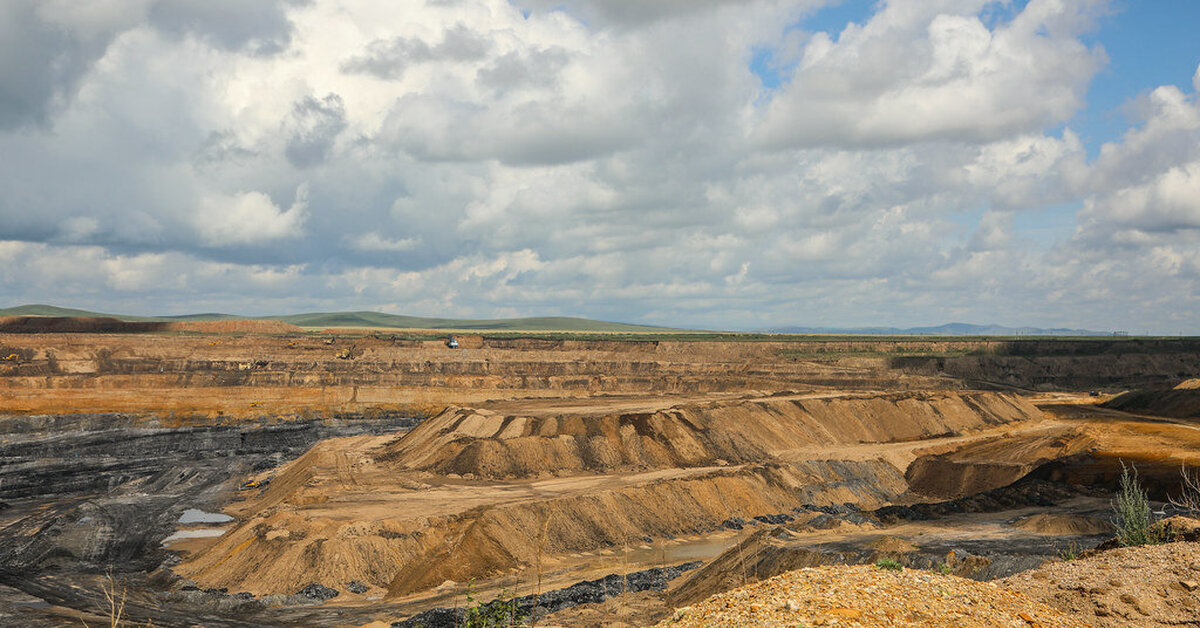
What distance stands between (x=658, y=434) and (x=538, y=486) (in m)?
12.7

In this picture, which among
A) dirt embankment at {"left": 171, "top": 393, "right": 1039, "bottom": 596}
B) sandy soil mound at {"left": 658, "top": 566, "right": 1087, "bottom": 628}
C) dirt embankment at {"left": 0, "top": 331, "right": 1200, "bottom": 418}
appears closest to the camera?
sandy soil mound at {"left": 658, "top": 566, "right": 1087, "bottom": 628}

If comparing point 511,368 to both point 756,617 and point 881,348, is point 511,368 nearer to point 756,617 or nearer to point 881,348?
point 881,348

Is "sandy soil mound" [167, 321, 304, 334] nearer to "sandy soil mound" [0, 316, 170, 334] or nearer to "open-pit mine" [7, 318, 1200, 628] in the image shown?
"sandy soil mound" [0, 316, 170, 334]

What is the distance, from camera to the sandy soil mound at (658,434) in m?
55.2

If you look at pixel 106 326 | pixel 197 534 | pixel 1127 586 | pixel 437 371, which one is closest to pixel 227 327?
pixel 106 326

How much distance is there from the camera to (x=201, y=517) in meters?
50.5

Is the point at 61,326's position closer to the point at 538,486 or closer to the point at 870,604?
the point at 538,486

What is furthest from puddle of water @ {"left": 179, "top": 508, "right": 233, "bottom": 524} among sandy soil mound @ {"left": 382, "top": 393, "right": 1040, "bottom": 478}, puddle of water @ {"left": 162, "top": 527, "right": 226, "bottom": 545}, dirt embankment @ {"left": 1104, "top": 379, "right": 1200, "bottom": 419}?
dirt embankment @ {"left": 1104, "top": 379, "right": 1200, "bottom": 419}

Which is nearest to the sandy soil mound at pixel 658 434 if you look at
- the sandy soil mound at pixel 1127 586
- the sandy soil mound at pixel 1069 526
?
the sandy soil mound at pixel 1069 526

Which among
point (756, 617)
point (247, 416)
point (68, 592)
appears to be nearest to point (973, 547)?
point (756, 617)

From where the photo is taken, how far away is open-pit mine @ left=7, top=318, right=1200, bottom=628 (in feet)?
105

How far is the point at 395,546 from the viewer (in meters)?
36.9

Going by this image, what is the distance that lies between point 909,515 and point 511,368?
71.7m

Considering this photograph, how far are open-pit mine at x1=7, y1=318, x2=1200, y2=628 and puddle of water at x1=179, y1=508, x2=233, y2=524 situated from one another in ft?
1.07
